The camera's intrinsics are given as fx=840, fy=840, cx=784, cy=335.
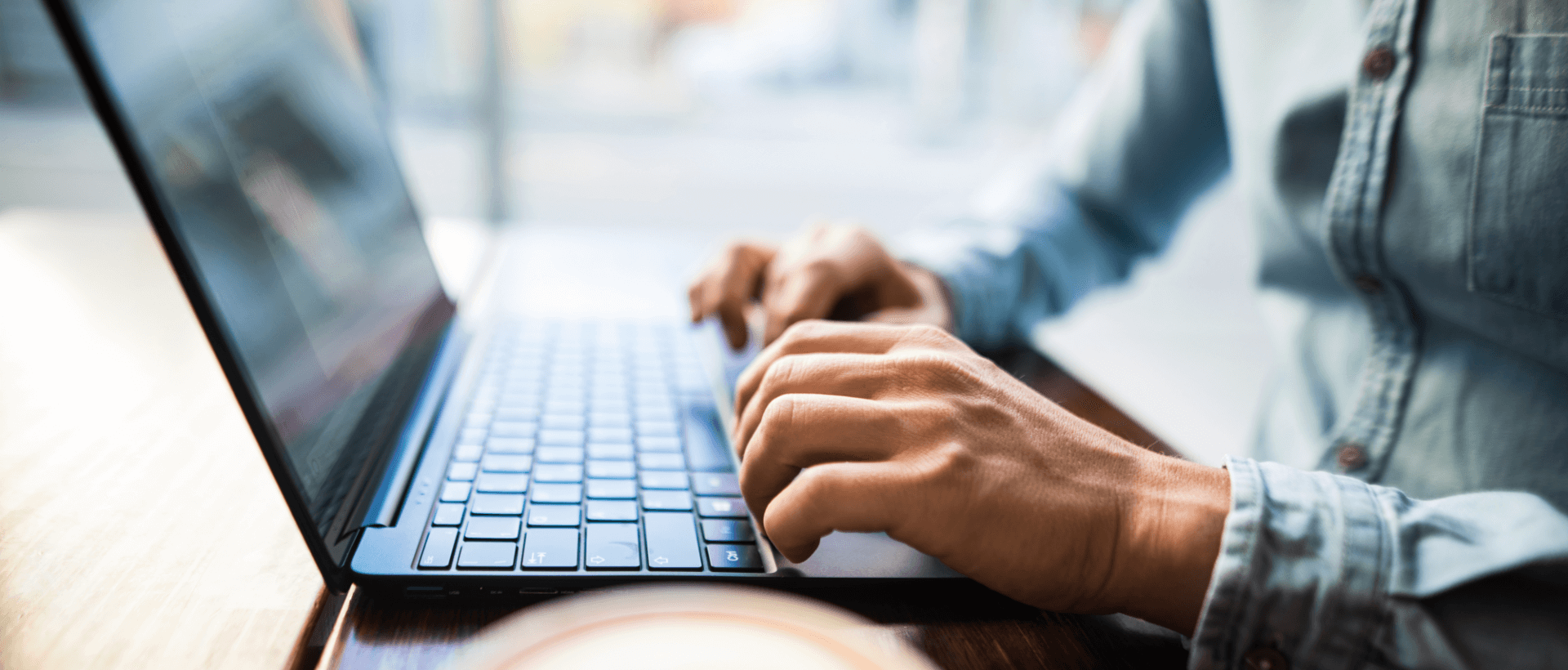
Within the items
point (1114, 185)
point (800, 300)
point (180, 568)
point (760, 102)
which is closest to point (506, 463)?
point (180, 568)

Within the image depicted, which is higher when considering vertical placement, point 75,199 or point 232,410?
point 75,199

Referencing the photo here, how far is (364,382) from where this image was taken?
14.7 inches

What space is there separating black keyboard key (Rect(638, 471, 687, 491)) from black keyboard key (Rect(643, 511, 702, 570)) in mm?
26

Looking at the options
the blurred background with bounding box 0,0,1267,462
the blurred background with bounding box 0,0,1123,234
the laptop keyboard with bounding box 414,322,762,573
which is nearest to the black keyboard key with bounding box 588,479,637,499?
the laptop keyboard with bounding box 414,322,762,573

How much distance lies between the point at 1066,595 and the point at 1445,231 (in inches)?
13.3

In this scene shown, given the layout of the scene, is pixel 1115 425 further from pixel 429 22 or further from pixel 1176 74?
pixel 429 22

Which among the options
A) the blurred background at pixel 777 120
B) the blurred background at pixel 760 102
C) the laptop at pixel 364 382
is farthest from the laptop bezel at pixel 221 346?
the blurred background at pixel 760 102

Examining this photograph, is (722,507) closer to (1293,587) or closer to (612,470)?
(612,470)

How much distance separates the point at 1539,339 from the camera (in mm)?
422

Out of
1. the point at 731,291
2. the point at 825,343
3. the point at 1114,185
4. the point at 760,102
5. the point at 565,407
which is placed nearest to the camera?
the point at 825,343

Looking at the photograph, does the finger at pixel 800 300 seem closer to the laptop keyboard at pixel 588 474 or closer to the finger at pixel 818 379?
the laptop keyboard at pixel 588 474

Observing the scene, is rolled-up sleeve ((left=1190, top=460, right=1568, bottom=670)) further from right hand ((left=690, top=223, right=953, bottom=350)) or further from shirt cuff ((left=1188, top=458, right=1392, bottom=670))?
right hand ((left=690, top=223, right=953, bottom=350))

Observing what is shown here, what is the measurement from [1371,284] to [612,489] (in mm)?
452

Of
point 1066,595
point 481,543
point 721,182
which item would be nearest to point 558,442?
point 481,543
